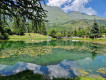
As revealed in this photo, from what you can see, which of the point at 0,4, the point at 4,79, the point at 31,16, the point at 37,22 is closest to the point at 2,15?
the point at 0,4

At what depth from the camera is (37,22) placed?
6.59 m

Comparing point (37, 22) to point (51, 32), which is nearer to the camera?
point (37, 22)

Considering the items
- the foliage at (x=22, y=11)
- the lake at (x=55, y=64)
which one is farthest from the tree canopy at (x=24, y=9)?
the lake at (x=55, y=64)

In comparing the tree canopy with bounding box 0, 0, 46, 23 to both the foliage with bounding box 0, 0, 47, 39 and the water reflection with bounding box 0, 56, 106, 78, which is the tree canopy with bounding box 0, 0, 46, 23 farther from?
the water reflection with bounding box 0, 56, 106, 78

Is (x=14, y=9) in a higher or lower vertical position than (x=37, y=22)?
higher

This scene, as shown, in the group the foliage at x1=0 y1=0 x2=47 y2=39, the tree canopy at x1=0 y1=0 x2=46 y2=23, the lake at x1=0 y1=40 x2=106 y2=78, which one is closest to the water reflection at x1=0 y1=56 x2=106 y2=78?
the lake at x1=0 y1=40 x2=106 y2=78

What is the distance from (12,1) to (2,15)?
156 centimetres

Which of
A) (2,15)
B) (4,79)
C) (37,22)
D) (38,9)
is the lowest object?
(4,79)

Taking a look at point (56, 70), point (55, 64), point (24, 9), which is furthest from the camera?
point (55, 64)

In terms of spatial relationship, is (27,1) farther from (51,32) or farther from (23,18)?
(51,32)

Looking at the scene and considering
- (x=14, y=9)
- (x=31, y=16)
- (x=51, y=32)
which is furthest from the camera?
(x=51, y=32)

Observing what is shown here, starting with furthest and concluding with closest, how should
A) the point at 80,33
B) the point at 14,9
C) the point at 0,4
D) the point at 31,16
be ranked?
the point at 80,33
the point at 31,16
the point at 14,9
the point at 0,4

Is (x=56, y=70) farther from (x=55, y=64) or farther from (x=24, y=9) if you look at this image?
(x=24, y=9)

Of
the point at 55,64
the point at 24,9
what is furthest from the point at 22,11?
the point at 55,64
